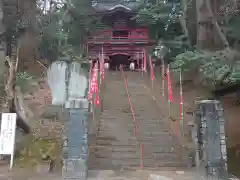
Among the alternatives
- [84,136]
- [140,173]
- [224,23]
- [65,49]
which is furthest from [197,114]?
[65,49]

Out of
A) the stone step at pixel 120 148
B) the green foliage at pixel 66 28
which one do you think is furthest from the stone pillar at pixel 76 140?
the green foliage at pixel 66 28

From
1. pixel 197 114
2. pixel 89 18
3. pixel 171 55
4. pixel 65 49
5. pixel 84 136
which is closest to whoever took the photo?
pixel 84 136

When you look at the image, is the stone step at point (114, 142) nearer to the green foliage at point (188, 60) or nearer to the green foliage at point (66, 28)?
the green foliage at point (188, 60)

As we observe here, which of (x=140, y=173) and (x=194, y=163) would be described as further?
(x=194, y=163)

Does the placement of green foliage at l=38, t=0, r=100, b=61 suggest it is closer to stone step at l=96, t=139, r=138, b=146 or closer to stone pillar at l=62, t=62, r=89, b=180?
stone step at l=96, t=139, r=138, b=146

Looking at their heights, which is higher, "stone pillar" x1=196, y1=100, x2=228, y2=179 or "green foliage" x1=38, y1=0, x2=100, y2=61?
"green foliage" x1=38, y1=0, x2=100, y2=61

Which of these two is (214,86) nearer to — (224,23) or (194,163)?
(194,163)

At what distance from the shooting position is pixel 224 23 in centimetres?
1409

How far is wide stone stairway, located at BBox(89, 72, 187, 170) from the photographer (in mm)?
8930

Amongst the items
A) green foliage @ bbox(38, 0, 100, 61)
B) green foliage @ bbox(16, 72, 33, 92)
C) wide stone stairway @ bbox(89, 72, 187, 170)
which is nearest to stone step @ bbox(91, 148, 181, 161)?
wide stone stairway @ bbox(89, 72, 187, 170)

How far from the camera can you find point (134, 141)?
9.93m

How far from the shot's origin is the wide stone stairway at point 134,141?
8930 millimetres

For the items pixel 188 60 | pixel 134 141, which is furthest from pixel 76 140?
pixel 188 60

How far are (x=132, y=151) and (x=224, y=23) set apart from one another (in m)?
8.05
